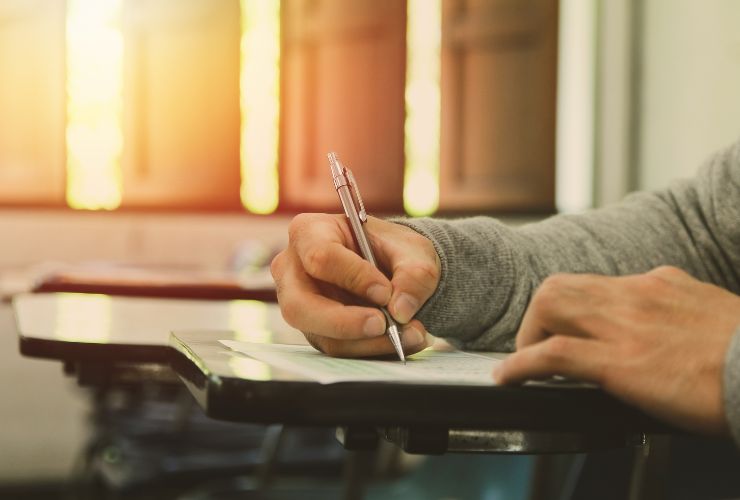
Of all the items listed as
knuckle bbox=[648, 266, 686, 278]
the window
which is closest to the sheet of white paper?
knuckle bbox=[648, 266, 686, 278]

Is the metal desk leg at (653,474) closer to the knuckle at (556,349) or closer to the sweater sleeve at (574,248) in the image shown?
the sweater sleeve at (574,248)

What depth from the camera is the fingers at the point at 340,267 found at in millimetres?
647

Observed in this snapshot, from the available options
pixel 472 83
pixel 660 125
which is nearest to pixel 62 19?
pixel 472 83

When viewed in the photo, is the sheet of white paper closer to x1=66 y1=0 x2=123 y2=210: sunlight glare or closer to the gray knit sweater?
the gray knit sweater

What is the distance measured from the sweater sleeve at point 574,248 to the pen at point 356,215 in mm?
57

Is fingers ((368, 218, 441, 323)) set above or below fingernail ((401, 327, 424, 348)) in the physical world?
above

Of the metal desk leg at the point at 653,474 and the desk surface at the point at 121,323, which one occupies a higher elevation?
the desk surface at the point at 121,323

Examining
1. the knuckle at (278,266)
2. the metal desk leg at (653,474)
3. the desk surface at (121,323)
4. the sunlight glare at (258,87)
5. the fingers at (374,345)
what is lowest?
the metal desk leg at (653,474)

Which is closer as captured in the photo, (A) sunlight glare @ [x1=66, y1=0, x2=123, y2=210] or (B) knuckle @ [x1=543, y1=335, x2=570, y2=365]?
(B) knuckle @ [x1=543, y1=335, x2=570, y2=365]

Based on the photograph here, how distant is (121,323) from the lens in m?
1.07

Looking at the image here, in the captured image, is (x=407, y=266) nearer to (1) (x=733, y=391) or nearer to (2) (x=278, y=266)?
(2) (x=278, y=266)

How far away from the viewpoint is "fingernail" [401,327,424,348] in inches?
25.6

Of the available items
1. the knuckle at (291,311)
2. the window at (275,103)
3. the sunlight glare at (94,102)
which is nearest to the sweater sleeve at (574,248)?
the knuckle at (291,311)

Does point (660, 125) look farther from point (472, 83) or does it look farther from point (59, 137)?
point (59, 137)
